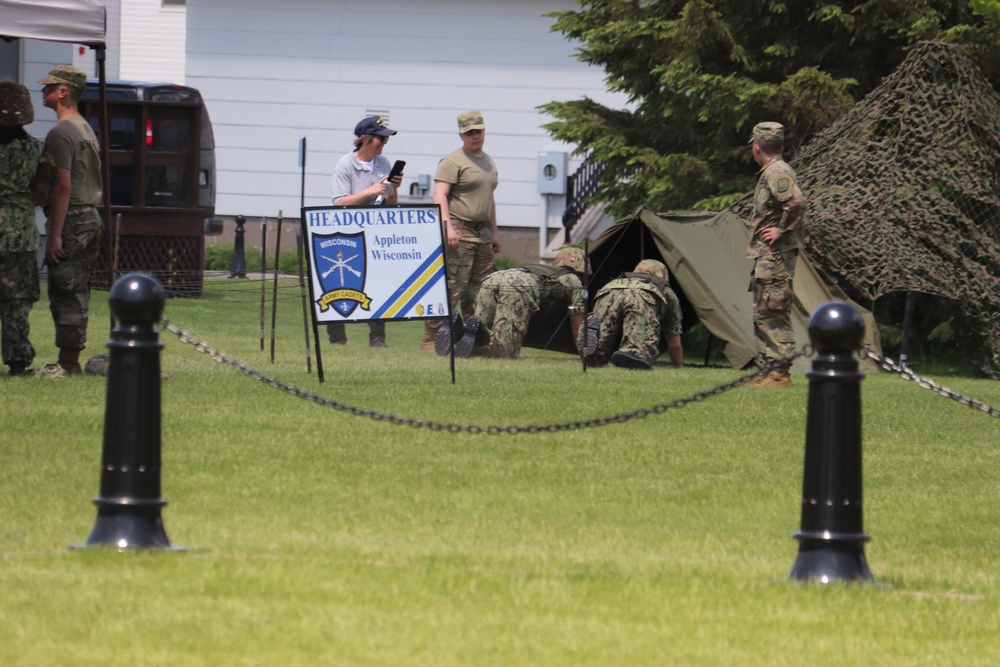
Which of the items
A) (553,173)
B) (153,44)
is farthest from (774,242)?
(153,44)

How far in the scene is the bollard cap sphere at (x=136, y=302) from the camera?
18.3 ft

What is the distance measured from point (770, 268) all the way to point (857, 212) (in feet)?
11.2

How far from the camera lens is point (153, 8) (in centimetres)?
3962

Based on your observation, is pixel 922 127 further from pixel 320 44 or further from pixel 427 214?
pixel 320 44

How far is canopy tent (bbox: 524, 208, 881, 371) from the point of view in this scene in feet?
49.3

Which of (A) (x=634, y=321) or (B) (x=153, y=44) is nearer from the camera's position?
(A) (x=634, y=321)

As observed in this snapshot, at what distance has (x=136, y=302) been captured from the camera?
18.2 feet

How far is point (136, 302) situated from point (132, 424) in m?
0.43

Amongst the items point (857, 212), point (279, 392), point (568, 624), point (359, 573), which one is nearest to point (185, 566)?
point (359, 573)

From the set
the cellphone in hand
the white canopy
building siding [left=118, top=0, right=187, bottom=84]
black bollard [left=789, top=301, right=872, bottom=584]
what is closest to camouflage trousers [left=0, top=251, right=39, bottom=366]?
the white canopy

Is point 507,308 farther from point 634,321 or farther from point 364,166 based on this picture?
point 364,166

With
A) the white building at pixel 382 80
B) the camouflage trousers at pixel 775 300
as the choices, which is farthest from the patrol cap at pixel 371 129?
the white building at pixel 382 80

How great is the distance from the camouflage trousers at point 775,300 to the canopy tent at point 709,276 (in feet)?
6.77

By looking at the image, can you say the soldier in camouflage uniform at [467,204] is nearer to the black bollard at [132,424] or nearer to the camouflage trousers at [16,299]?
the camouflage trousers at [16,299]
